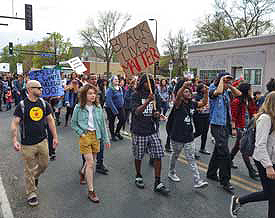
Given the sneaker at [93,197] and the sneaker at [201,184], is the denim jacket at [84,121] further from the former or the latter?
the sneaker at [201,184]

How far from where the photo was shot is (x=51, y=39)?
203 ft

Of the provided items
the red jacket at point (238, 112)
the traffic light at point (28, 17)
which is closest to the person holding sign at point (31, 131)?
the red jacket at point (238, 112)

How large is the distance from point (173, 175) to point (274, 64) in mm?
18708

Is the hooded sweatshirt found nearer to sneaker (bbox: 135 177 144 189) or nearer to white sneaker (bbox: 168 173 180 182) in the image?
sneaker (bbox: 135 177 144 189)

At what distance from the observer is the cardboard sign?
4.39 metres

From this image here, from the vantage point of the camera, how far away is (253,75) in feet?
70.3

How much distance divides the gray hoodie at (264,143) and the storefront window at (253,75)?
19851mm

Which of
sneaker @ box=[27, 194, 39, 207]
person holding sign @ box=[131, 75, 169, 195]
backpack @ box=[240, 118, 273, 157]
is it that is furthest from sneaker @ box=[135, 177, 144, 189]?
backpack @ box=[240, 118, 273, 157]

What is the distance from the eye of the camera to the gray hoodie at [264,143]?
2693 millimetres

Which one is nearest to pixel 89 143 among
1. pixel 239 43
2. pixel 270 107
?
pixel 270 107

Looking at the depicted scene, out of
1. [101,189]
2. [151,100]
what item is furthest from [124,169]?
[151,100]

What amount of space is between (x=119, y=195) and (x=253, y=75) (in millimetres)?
20382

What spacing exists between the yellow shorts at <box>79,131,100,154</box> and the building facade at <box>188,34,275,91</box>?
15457 mm

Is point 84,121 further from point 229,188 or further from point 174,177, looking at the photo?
point 229,188
